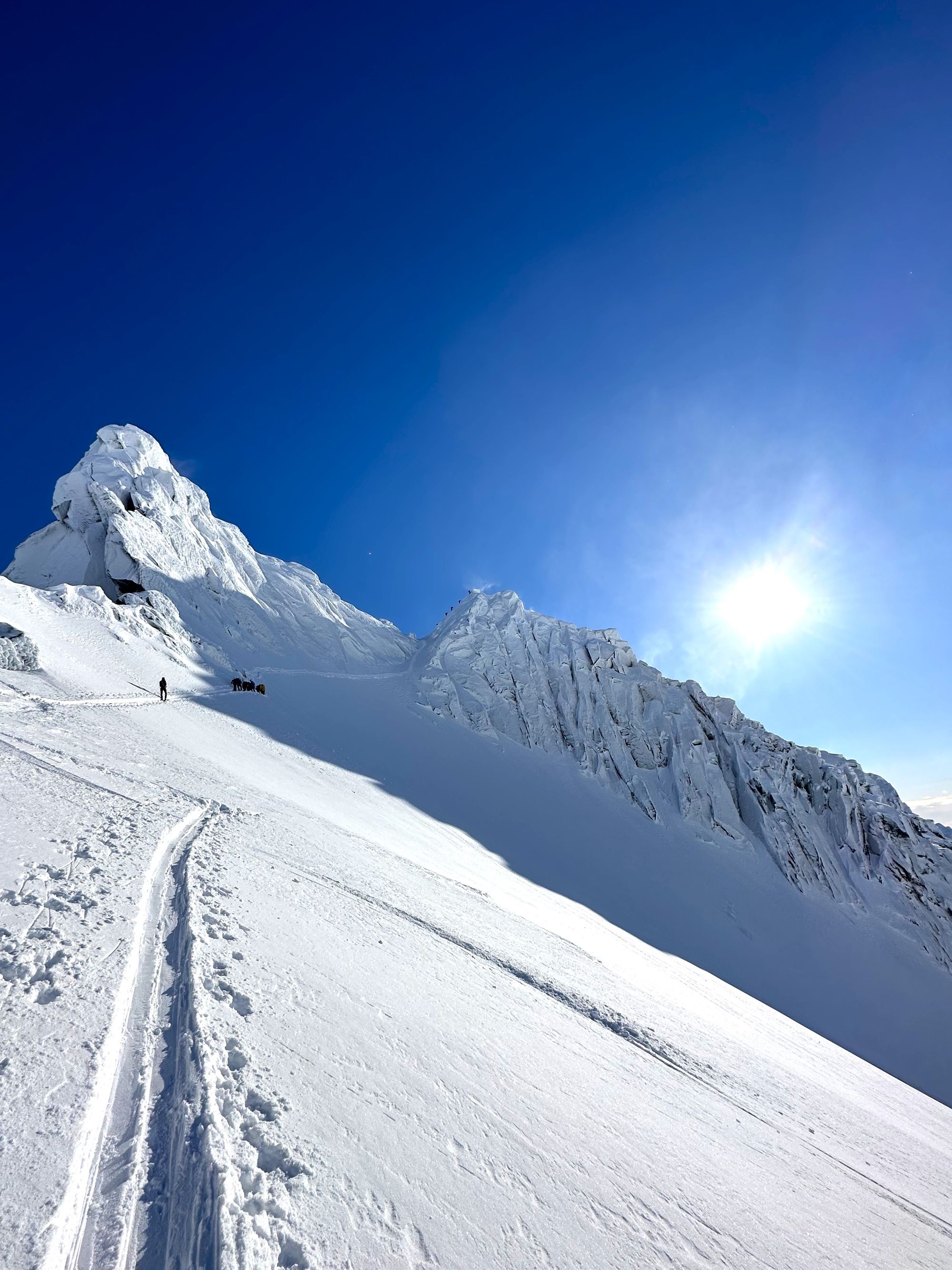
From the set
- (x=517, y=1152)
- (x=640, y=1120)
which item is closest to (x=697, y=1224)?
(x=640, y=1120)

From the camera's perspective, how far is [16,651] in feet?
70.6

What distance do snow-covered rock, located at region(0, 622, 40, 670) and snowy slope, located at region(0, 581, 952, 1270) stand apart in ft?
28.5

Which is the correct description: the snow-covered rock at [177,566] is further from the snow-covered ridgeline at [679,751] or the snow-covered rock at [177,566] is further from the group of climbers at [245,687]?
the snow-covered ridgeline at [679,751]

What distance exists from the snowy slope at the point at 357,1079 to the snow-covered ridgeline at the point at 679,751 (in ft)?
110

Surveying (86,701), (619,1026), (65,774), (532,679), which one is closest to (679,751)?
(532,679)

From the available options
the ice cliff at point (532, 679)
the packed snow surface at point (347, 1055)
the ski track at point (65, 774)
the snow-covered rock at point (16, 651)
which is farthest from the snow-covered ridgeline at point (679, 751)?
the ski track at point (65, 774)

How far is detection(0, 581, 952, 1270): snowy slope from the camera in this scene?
3.36 metres

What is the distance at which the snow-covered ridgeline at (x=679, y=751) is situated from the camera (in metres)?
48.2

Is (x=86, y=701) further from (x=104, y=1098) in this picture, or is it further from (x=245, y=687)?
(x=104, y=1098)

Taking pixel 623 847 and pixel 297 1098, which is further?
pixel 623 847

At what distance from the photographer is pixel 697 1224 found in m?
4.51

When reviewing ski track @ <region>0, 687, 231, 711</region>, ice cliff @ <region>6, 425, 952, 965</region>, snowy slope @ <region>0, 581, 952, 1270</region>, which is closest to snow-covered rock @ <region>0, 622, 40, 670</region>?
ski track @ <region>0, 687, 231, 711</region>

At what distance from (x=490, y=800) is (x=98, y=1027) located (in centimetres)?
3159

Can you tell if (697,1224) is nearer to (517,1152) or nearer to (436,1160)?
(517,1152)
